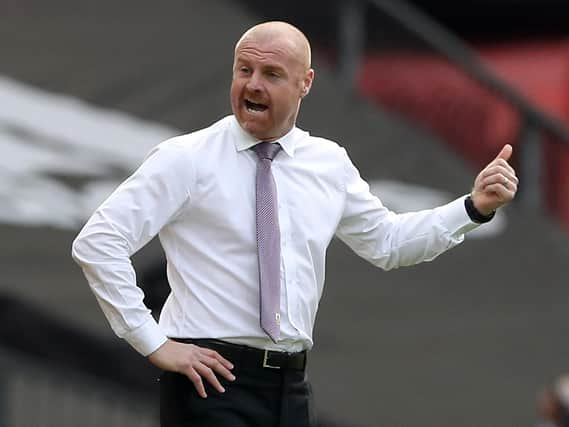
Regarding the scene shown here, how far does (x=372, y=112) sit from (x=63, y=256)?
2784 millimetres

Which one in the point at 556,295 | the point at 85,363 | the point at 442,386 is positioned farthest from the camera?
the point at 556,295

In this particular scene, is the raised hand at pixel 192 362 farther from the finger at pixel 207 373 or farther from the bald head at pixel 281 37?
the bald head at pixel 281 37

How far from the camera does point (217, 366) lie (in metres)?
4.56

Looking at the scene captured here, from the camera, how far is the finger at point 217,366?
14.9ft

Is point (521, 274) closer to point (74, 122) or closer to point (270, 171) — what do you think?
point (74, 122)

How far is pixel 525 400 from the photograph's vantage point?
10039 millimetres

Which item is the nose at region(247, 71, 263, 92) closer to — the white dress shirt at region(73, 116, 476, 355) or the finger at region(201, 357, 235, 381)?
the white dress shirt at region(73, 116, 476, 355)

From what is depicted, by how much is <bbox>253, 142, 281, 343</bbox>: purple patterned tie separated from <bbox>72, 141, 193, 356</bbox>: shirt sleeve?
25 cm

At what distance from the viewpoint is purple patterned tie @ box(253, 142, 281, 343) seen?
461cm

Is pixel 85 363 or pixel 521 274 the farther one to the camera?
pixel 521 274

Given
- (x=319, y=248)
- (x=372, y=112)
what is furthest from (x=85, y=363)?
(x=319, y=248)

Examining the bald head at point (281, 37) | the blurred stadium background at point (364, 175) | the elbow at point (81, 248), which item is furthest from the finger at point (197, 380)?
the blurred stadium background at point (364, 175)

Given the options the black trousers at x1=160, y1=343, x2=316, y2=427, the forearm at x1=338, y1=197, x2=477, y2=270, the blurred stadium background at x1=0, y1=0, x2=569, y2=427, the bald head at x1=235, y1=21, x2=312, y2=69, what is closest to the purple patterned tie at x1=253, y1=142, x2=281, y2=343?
the black trousers at x1=160, y1=343, x2=316, y2=427

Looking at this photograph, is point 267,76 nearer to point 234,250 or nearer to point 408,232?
point 234,250
